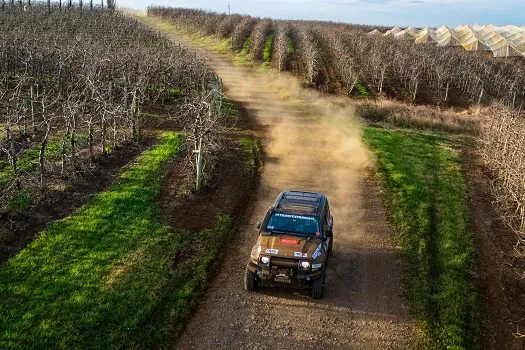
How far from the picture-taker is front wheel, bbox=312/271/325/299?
1411cm

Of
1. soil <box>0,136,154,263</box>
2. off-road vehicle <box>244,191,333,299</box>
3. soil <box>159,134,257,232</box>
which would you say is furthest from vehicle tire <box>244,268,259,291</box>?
soil <box>0,136,154,263</box>

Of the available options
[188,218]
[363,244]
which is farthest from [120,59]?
[363,244]

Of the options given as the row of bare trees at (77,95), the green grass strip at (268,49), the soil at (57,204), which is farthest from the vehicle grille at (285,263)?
the green grass strip at (268,49)

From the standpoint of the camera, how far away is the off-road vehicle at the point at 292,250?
45.4ft

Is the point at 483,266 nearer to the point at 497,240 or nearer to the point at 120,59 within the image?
the point at 497,240

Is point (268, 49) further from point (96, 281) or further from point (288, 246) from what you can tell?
point (96, 281)

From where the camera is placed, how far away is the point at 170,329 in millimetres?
12930

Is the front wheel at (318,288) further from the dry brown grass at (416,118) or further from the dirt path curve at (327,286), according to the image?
the dry brown grass at (416,118)

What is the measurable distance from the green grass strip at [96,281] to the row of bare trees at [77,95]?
364cm

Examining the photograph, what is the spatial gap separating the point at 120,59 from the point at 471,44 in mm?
62938

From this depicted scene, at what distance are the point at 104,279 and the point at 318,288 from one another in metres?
6.00

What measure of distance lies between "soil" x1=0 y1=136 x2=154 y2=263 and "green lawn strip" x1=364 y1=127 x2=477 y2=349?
11.9 metres

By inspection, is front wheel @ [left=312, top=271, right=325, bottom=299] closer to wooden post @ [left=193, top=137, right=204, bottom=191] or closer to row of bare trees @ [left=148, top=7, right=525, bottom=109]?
wooden post @ [left=193, top=137, right=204, bottom=191]

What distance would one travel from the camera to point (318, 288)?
46.6 feet
